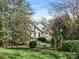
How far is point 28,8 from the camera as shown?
31.7 metres

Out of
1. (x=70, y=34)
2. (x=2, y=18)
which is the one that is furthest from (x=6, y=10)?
(x=70, y=34)

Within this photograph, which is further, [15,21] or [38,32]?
[38,32]

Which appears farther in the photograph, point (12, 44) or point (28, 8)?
point (28, 8)

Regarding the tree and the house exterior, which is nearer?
the tree

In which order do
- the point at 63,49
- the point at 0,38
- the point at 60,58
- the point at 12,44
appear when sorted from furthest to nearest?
the point at 12,44, the point at 0,38, the point at 63,49, the point at 60,58

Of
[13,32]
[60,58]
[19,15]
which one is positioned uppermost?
[19,15]

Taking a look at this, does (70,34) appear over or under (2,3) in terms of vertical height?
under

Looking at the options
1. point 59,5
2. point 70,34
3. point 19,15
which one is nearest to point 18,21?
point 19,15

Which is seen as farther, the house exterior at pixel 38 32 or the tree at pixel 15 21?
the house exterior at pixel 38 32

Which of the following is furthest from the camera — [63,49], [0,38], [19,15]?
[19,15]

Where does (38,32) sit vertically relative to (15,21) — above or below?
below

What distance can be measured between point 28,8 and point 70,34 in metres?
9.35

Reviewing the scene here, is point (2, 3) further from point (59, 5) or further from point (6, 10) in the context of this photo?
point (59, 5)

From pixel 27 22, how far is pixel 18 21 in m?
2.83
